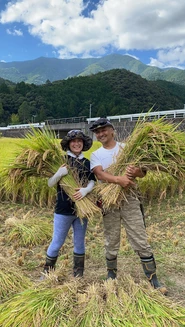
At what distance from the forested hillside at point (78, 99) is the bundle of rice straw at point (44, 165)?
54045mm

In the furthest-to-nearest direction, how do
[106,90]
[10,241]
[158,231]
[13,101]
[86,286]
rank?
[106,90] < [13,101] < [158,231] < [10,241] < [86,286]

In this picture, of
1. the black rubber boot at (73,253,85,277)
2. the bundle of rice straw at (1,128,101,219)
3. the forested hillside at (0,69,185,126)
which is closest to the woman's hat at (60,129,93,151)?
the bundle of rice straw at (1,128,101,219)

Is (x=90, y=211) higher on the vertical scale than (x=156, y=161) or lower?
lower

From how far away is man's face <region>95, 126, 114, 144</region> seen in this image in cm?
258

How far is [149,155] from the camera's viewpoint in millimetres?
2492

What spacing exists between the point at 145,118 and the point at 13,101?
209 feet

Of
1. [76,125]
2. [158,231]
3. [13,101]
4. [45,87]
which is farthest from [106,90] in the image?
[158,231]

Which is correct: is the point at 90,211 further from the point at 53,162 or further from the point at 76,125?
the point at 76,125

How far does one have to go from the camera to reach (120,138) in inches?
121

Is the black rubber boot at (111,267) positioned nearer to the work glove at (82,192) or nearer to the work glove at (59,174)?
the work glove at (82,192)

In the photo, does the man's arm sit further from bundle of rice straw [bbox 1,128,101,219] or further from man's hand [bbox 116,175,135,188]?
bundle of rice straw [bbox 1,128,101,219]

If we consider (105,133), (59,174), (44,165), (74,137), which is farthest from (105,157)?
(44,165)

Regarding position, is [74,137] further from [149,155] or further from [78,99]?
[78,99]

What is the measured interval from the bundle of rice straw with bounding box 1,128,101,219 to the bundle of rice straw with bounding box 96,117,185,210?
19 centimetres
